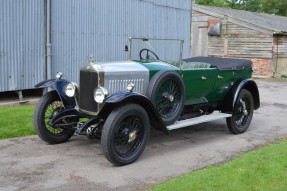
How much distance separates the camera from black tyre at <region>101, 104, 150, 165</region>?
521 centimetres

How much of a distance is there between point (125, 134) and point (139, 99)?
20.6 inches

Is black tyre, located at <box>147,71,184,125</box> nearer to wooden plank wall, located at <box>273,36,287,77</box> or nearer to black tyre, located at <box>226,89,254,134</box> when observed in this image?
black tyre, located at <box>226,89,254,134</box>

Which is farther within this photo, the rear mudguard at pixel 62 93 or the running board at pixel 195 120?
the rear mudguard at pixel 62 93

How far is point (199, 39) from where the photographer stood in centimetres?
2384

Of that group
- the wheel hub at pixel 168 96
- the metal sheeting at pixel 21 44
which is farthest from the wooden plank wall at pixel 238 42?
the wheel hub at pixel 168 96

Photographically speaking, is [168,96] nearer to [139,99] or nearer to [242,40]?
[139,99]

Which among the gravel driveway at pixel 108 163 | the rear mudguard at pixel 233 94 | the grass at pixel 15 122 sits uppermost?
the rear mudguard at pixel 233 94

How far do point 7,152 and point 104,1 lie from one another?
639 centimetres

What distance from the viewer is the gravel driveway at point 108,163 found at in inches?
188

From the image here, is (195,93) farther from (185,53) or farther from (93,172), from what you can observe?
(185,53)

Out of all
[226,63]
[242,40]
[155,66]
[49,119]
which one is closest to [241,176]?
[155,66]

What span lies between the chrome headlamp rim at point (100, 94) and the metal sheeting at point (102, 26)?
204 inches

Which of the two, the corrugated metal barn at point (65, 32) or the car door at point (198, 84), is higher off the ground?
the corrugated metal barn at point (65, 32)

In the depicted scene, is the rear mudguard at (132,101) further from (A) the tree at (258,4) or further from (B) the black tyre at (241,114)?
(A) the tree at (258,4)
